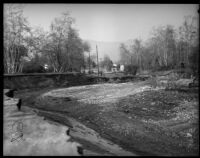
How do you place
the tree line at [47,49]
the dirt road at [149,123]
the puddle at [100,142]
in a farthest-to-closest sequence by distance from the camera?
1. the tree line at [47,49]
2. the dirt road at [149,123]
3. the puddle at [100,142]

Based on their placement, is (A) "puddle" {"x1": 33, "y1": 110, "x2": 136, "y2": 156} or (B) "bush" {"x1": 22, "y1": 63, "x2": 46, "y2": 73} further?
(B) "bush" {"x1": 22, "y1": 63, "x2": 46, "y2": 73}

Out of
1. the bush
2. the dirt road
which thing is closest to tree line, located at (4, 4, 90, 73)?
the bush

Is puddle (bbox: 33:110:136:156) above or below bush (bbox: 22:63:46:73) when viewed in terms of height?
below

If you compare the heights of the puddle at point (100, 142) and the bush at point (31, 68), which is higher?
the bush at point (31, 68)

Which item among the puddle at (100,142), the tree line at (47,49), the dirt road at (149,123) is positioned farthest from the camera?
the tree line at (47,49)

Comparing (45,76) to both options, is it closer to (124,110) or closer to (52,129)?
(124,110)

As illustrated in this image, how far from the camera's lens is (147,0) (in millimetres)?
2828

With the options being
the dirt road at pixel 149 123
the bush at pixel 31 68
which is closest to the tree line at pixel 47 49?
the bush at pixel 31 68

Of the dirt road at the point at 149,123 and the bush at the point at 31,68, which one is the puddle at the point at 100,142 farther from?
the bush at the point at 31,68

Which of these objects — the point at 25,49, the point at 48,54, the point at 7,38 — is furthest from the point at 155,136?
the point at 48,54

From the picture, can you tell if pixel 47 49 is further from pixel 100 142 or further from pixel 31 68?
pixel 100 142

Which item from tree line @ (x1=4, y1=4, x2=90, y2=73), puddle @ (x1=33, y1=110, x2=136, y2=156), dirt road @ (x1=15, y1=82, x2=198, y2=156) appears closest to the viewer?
puddle @ (x1=33, y1=110, x2=136, y2=156)

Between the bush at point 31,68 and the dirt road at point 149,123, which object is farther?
the bush at point 31,68

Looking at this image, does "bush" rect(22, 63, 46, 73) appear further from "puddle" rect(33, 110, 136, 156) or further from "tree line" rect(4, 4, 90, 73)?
"puddle" rect(33, 110, 136, 156)
